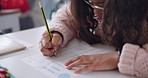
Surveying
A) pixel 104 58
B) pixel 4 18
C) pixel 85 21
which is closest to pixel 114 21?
pixel 104 58

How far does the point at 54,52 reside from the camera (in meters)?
0.78

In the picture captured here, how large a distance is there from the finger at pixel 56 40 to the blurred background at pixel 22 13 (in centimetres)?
84

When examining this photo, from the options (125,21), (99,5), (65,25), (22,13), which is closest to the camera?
(125,21)

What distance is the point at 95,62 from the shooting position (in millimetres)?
677

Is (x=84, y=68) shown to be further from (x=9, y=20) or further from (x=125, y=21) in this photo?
(x=9, y=20)

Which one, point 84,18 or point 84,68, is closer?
point 84,68

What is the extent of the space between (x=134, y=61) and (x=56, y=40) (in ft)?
1.10

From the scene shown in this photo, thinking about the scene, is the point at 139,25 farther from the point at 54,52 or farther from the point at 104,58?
the point at 54,52

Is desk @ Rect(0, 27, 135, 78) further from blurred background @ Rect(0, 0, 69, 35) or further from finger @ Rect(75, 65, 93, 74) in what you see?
blurred background @ Rect(0, 0, 69, 35)

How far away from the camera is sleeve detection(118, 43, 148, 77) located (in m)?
0.59

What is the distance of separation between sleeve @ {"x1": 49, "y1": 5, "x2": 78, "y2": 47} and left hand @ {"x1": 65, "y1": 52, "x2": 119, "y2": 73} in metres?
0.17

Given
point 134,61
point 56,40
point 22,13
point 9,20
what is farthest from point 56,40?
point 22,13

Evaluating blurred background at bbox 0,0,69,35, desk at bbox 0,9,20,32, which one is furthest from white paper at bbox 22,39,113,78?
desk at bbox 0,9,20,32

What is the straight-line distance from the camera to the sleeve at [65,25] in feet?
2.86
